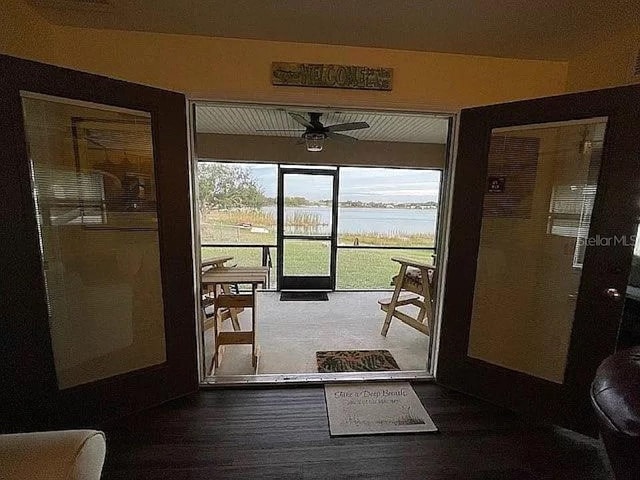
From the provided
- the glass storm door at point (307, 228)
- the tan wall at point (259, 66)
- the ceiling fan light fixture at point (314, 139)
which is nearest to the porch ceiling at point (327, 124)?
the ceiling fan light fixture at point (314, 139)

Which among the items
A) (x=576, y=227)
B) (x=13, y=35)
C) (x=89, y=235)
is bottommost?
(x=89, y=235)

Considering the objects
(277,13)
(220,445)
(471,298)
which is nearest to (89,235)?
(220,445)

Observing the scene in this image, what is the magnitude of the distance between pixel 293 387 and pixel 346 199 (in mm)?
3691

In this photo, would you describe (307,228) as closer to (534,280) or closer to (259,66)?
(259,66)

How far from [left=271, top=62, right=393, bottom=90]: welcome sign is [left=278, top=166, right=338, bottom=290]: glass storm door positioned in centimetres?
328

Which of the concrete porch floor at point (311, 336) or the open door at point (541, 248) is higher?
the open door at point (541, 248)

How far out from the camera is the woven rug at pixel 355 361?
9.52ft

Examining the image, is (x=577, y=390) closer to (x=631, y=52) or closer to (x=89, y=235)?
(x=631, y=52)

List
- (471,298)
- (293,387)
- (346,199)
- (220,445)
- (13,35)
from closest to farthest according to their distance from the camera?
(13,35) → (220,445) → (471,298) → (293,387) → (346,199)

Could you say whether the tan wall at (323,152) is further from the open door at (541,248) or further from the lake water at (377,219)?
the open door at (541,248)

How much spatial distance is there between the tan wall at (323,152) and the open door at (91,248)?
2946mm

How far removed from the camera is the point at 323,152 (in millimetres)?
5035

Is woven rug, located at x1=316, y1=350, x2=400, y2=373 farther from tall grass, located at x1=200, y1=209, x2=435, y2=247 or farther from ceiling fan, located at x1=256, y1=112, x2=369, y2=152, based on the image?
tall grass, located at x1=200, y1=209, x2=435, y2=247

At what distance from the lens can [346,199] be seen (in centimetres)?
555
